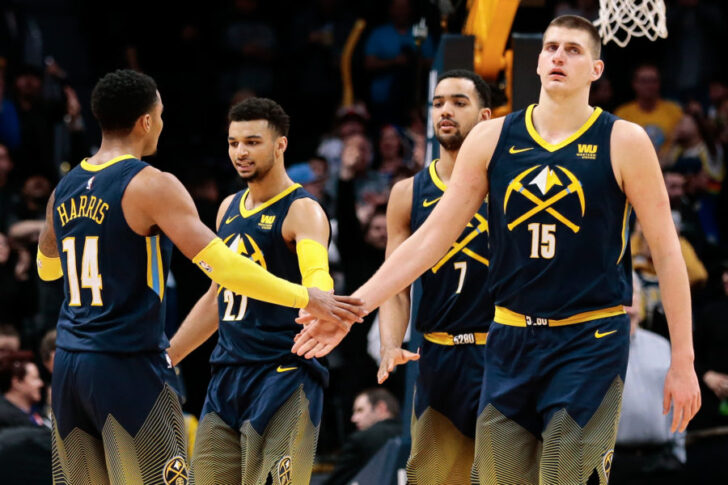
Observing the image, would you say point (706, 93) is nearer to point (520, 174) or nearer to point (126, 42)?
point (126, 42)

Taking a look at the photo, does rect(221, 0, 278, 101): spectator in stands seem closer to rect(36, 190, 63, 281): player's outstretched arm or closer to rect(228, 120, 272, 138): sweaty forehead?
rect(228, 120, 272, 138): sweaty forehead

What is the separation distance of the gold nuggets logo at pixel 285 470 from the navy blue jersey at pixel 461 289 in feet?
3.86

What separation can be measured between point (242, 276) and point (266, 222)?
2.98ft

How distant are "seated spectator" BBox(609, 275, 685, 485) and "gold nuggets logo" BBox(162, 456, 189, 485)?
410 cm

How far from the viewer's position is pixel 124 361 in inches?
207

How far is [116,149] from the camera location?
18.1ft

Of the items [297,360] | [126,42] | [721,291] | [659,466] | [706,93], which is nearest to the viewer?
[297,360]

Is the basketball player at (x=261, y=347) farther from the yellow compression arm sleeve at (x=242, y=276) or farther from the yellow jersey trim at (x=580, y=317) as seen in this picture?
the yellow jersey trim at (x=580, y=317)

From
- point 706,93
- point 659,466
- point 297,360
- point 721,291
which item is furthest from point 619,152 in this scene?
point 706,93

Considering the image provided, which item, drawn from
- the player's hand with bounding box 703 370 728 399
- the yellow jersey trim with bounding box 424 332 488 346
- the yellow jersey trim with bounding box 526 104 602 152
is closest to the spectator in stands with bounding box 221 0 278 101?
the player's hand with bounding box 703 370 728 399

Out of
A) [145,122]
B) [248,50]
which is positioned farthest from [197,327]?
[248,50]

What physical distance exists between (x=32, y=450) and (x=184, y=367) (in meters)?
3.21

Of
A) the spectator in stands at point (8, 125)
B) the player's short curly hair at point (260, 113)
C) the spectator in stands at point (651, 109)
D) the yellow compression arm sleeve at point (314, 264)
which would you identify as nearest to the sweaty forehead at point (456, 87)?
the player's short curly hair at point (260, 113)

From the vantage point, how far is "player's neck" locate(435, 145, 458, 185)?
659 centimetres
